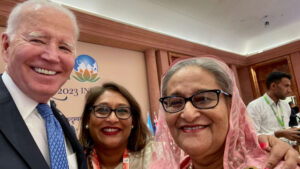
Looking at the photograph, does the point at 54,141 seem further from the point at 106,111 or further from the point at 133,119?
the point at 133,119

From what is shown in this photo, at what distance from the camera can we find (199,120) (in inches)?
40.4

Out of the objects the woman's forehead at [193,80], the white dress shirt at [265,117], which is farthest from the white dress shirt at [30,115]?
the white dress shirt at [265,117]

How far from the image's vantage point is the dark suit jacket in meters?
0.88

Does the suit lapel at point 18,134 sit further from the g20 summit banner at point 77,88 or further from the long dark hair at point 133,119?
the g20 summit banner at point 77,88

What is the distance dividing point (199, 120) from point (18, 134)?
83 centimetres

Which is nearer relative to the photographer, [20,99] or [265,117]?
[20,99]

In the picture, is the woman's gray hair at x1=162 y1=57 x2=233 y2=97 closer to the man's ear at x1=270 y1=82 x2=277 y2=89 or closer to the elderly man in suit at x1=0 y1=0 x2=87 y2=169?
the elderly man in suit at x1=0 y1=0 x2=87 y2=169

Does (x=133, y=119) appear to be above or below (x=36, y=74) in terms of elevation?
below

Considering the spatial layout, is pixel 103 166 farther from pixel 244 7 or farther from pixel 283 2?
pixel 283 2

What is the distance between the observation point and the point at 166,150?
133 centimetres

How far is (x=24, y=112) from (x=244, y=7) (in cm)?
478

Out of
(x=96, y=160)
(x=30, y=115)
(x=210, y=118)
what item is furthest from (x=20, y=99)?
(x=210, y=118)

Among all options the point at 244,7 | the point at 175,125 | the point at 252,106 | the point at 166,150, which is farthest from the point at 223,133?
the point at 244,7

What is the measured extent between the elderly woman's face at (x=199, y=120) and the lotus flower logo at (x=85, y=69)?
2.52 meters
